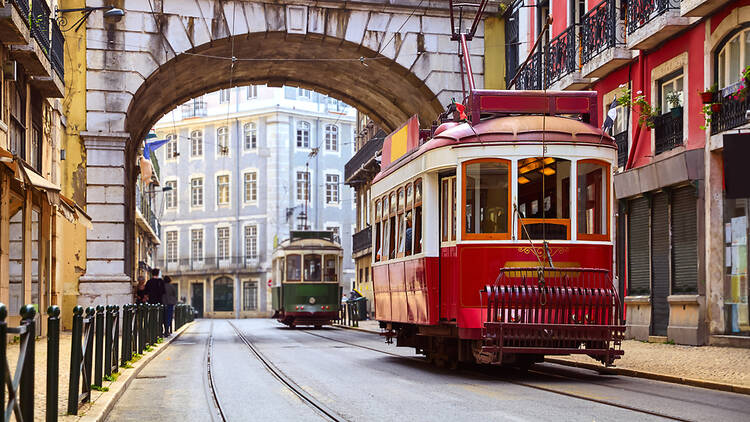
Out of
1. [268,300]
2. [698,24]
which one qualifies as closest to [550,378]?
[698,24]

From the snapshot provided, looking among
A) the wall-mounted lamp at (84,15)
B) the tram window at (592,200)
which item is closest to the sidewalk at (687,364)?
the tram window at (592,200)

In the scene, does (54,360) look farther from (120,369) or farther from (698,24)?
(698,24)

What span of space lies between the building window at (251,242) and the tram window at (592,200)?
57471 mm

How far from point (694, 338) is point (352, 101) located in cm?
1531

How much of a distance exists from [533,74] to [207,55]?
7.70 metres

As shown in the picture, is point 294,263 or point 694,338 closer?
point 694,338

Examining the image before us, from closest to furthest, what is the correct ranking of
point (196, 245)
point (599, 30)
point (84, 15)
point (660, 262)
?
point (660, 262)
point (599, 30)
point (84, 15)
point (196, 245)

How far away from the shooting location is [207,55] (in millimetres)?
26078

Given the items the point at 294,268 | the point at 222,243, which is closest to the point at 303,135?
the point at 222,243

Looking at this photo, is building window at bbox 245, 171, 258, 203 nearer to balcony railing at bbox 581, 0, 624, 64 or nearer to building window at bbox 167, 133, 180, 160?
building window at bbox 167, 133, 180, 160

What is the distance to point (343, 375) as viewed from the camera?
13.4m

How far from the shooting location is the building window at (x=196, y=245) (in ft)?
237

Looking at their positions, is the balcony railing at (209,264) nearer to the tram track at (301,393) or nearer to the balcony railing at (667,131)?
the balcony railing at (667,131)

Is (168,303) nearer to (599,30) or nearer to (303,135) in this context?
(599,30)
